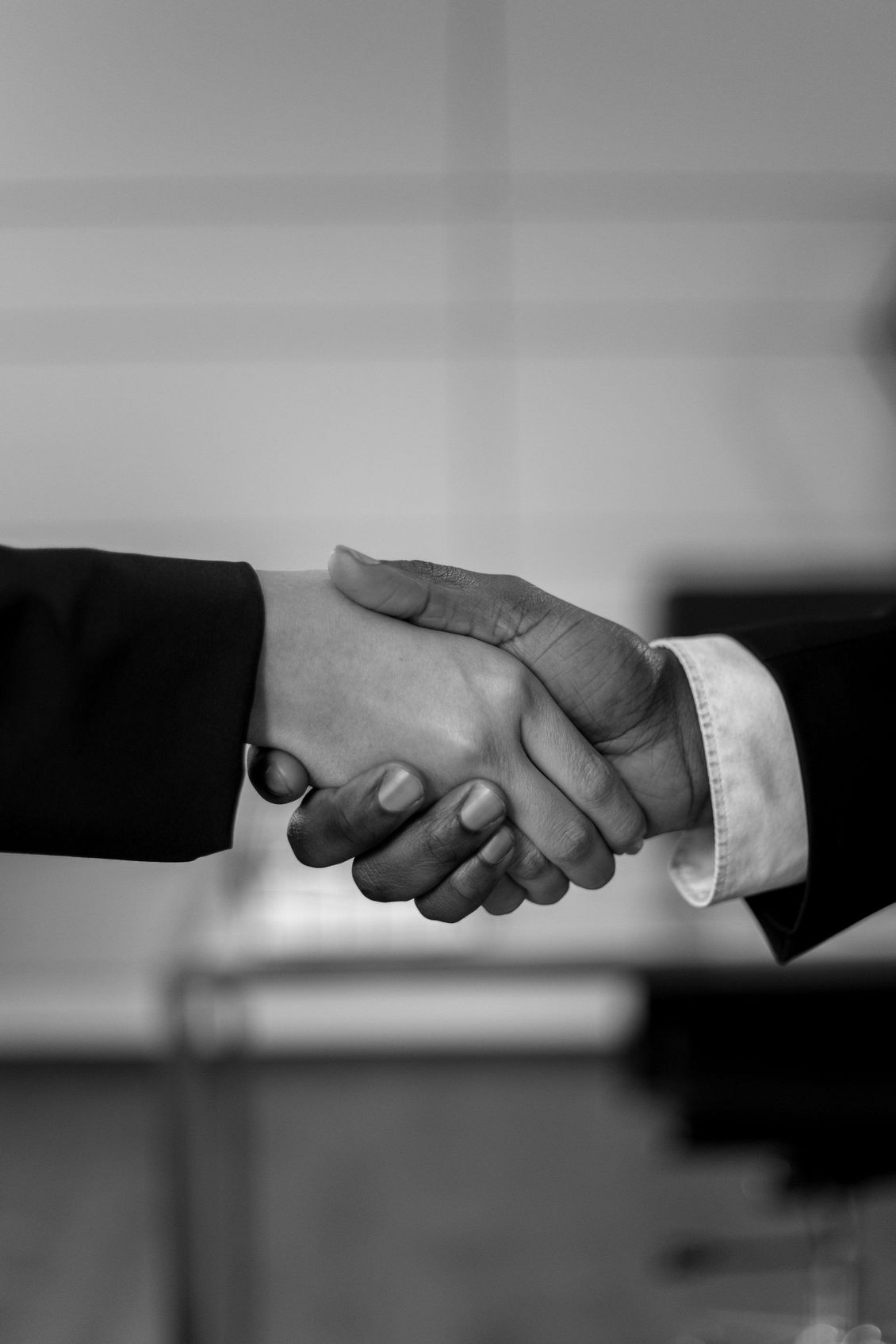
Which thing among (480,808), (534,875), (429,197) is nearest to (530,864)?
(534,875)

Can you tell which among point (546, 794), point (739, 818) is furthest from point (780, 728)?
point (546, 794)

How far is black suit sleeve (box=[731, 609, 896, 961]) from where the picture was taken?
1176 mm

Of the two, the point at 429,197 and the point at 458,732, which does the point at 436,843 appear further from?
the point at 429,197

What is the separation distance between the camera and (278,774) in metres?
1.19

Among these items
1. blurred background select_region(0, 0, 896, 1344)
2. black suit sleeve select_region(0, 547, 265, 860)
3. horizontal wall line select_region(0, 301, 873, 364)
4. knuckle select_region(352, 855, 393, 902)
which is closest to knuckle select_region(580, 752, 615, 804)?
knuckle select_region(352, 855, 393, 902)

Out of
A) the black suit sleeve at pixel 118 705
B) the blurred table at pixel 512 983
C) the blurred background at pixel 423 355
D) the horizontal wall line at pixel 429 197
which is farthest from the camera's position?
the horizontal wall line at pixel 429 197

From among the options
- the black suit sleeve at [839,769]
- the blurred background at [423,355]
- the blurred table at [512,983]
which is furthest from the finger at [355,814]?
the blurred background at [423,355]

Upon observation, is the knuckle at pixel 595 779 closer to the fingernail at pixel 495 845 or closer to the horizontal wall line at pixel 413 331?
the fingernail at pixel 495 845

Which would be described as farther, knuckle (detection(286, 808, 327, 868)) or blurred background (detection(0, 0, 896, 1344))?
blurred background (detection(0, 0, 896, 1344))

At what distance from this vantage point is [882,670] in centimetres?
124

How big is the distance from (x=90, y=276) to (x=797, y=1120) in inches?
115

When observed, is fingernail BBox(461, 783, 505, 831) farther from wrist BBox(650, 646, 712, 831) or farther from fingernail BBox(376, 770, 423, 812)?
wrist BBox(650, 646, 712, 831)

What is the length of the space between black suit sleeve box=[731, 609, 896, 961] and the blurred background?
2032 mm

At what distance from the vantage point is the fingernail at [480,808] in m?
1.20
